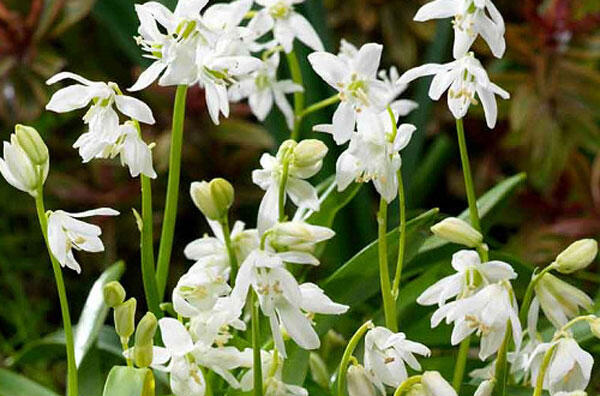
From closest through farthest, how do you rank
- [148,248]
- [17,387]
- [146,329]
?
[146,329] < [148,248] < [17,387]

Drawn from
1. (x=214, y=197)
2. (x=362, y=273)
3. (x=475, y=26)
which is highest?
(x=475, y=26)

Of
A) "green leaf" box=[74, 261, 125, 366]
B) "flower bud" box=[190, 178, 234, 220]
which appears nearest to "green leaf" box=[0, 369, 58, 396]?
"green leaf" box=[74, 261, 125, 366]

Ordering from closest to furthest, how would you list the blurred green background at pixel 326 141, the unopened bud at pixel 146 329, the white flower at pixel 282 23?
the unopened bud at pixel 146 329, the white flower at pixel 282 23, the blurred green background at pixel 326 141

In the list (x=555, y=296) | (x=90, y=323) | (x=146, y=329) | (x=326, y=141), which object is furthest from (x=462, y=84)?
(x=326, y=141)

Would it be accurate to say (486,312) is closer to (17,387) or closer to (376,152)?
(376,152)

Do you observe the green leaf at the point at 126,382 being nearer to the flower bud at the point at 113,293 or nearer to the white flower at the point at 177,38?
the flower bud at the point at 113,293

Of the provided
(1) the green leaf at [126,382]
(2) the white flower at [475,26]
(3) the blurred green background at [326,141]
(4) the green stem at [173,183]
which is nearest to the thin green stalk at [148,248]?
(4) the green stem at [173,183]

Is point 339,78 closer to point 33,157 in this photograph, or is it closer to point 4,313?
point 33,157
